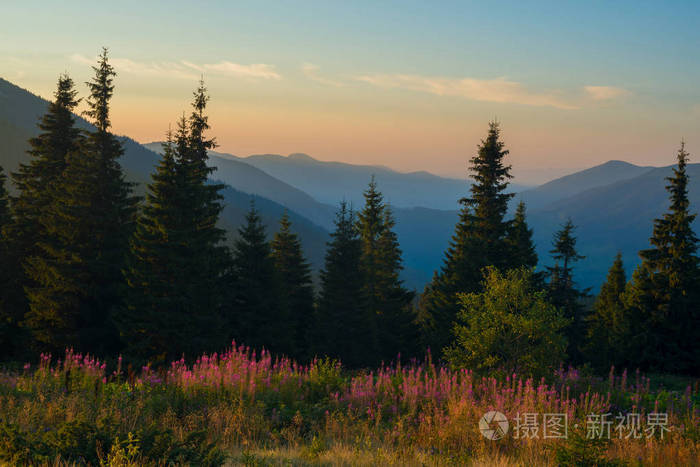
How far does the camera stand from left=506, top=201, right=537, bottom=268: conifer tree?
34812mm

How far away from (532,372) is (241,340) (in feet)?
72.6

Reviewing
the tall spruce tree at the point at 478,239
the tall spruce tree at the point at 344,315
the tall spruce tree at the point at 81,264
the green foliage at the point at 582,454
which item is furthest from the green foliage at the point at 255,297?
A: the green foliage at the point at 582,454

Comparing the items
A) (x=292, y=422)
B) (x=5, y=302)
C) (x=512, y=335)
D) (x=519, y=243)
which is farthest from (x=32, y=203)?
(x=519, y=243)

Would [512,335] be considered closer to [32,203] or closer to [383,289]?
[32,203]

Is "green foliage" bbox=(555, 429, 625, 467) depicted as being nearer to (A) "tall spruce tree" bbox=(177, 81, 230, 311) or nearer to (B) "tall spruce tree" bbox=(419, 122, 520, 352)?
(A) "tall spruce tree" bbox=(177, 81, 230, 311)

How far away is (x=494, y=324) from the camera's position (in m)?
10.7

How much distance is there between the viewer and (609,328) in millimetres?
37094

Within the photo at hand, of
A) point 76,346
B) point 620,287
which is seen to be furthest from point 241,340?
point 620,287

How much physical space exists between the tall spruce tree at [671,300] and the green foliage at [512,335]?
27.0 m

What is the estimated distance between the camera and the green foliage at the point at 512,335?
33.3ft

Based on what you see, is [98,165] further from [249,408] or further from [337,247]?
[249,408]

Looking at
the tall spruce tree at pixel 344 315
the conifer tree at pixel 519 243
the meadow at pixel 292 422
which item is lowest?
the tall spruce tree at pixel 344 315

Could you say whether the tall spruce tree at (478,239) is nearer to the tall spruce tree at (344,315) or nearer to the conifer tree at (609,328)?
the tall spruce tree at (344,315)

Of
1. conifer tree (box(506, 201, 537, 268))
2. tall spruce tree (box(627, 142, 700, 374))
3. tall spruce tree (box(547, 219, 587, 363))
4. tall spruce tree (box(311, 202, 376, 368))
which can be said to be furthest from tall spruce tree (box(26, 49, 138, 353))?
tall spruce tree (box(547, 219, 587, 363))
